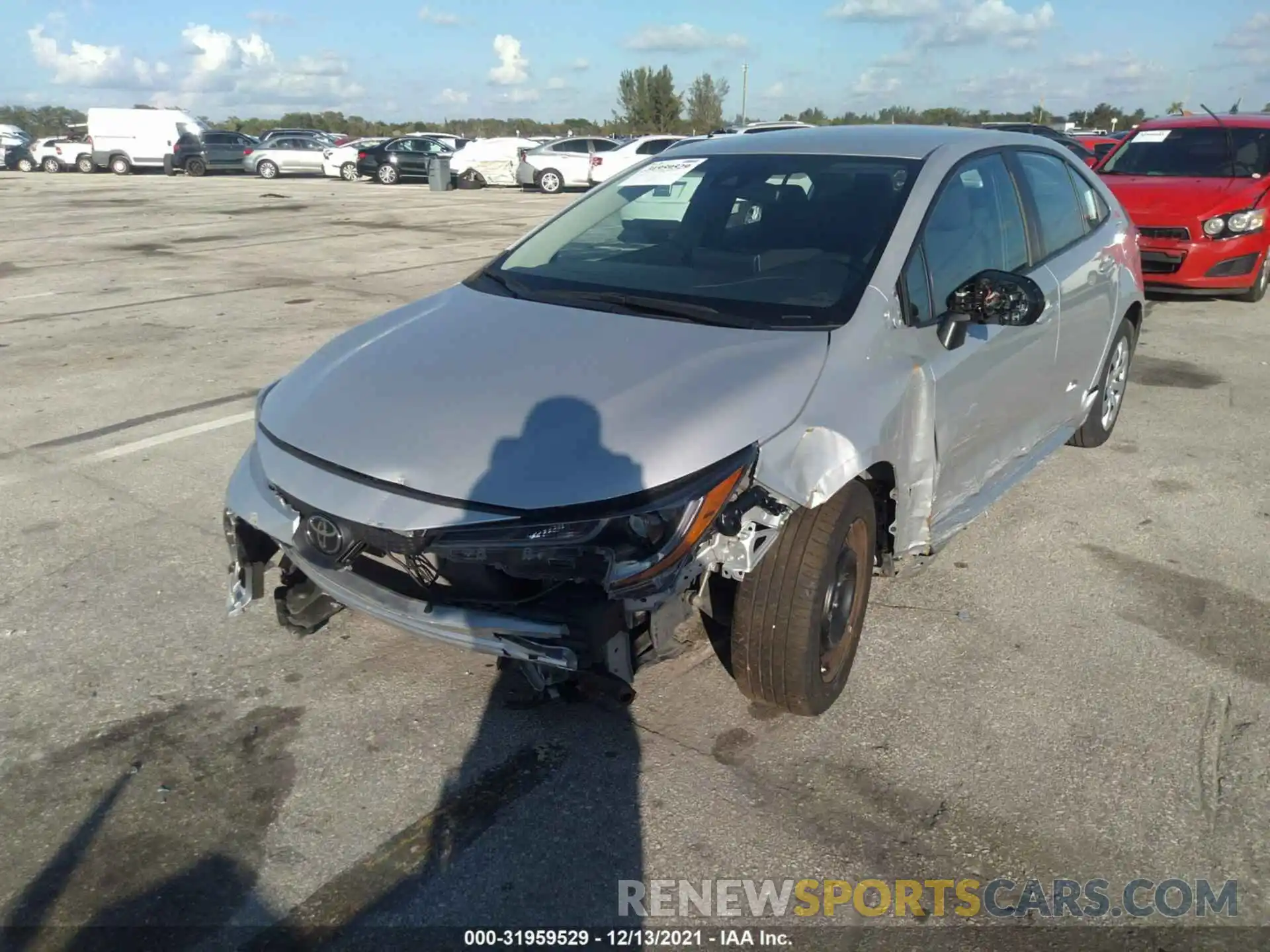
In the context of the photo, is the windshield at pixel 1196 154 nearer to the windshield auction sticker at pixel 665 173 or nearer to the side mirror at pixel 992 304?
the windshield auction sticker at pixel 665 173

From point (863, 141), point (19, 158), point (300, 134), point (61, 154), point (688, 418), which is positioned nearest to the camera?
point (688, 418)

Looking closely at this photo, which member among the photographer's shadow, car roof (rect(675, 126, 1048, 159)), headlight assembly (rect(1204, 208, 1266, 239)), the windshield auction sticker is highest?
car roof (rect(675, 126, 1048, 159))

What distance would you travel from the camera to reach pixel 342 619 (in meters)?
3.80

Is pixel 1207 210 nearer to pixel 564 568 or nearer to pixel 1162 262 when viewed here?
pixel 1162 262

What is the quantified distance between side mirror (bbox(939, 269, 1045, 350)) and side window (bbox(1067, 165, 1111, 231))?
1.91 m

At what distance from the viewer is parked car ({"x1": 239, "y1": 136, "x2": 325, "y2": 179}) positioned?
34000 mm

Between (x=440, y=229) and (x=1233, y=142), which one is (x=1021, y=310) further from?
(x=440, y=229)

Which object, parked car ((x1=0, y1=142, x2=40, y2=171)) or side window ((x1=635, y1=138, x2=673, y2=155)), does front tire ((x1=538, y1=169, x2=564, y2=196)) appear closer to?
side window ((x1=635, y1=138, x2=673, y2=155))

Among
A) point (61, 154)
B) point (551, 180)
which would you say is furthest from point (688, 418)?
point (61, 154)

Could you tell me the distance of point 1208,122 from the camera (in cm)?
1027

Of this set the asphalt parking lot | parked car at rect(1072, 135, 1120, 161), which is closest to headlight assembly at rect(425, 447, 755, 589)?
the asphalt parking lot

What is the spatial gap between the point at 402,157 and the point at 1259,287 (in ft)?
83.4

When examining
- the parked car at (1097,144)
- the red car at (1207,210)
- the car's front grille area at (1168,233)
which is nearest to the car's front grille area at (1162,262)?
the red car at (1207,210)

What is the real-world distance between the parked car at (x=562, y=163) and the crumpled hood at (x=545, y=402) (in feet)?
81.6
